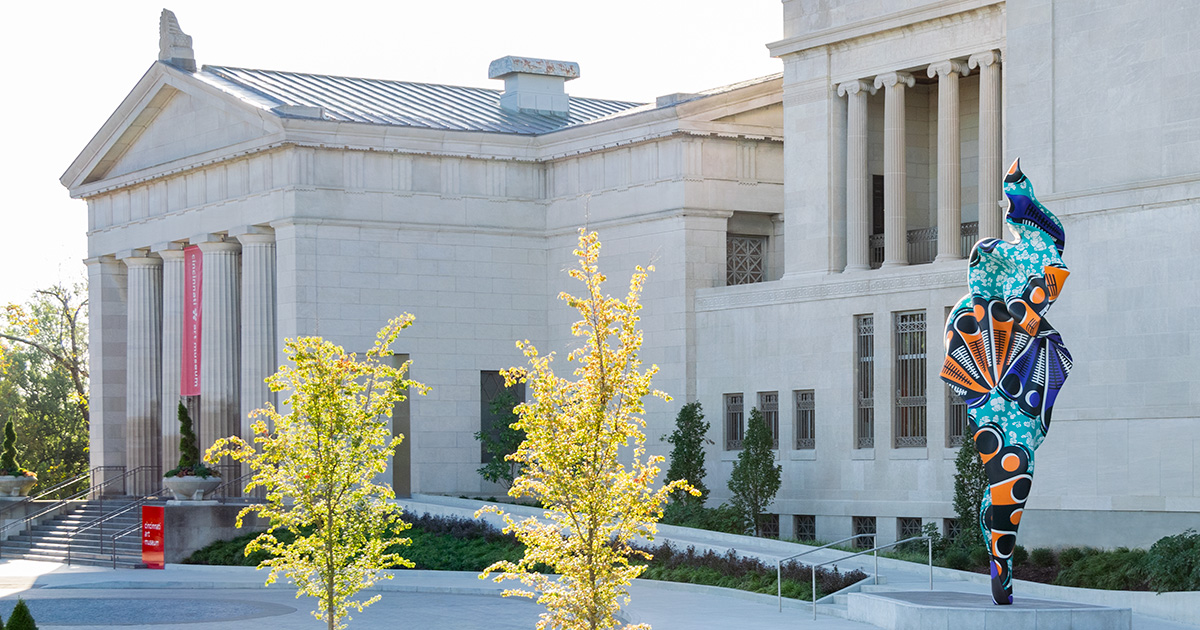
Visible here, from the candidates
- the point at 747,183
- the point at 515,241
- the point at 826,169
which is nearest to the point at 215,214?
the point at 515,241

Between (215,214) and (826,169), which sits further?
(215,214)

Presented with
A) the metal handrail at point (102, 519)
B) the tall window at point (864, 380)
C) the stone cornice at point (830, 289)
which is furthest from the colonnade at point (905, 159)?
the metal handrail at point (102, 519)

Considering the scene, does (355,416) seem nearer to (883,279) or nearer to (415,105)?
(883,279)

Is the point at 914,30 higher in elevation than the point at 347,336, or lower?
higher

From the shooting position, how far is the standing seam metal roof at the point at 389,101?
49.8 meters

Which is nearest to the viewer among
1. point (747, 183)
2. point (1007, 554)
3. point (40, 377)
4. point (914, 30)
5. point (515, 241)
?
point (1007, 554)

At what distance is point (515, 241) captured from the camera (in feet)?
164

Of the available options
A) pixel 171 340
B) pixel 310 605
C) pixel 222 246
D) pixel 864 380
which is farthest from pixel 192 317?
pixel 864 380

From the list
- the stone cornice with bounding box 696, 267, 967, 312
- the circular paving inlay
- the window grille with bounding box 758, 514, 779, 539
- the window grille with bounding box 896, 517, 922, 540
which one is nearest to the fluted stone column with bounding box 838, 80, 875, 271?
the stone cornice with bounding box 696, 267, 967, 312

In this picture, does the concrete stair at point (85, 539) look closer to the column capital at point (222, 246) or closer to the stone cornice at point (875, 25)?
the column capital at point (222, 246)

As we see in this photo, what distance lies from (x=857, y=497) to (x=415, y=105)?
20.4 m

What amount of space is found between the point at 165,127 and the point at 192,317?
6272 mm

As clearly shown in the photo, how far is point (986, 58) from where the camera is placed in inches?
1501

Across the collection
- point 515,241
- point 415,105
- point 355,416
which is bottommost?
point 355,416
